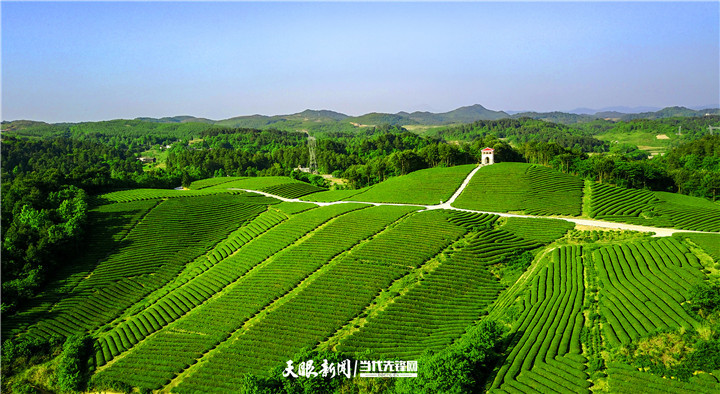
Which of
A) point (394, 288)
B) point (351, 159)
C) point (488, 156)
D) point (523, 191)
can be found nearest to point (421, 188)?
point (523, 191)

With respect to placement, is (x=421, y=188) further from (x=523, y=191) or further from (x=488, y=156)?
(x=488, y=156)

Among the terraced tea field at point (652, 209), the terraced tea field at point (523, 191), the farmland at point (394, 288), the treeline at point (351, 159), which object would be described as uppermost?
the treeline at point (351, 159)

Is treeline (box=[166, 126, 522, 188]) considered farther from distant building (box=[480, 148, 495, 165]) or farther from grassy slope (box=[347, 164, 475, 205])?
grassy slope (box=[347, 164, 475, 205])

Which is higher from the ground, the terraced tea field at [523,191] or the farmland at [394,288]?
the terraced tea field at [523,191]

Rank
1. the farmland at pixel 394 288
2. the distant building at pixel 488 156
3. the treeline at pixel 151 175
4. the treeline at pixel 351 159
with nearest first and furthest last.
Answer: the farmland at pixel 394 288 → the treeline at pixel 151 175 → the distant building at pixel 488 156 → the treeline at pixel 351 159

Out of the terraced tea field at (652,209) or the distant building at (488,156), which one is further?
the distant building at (488,156)

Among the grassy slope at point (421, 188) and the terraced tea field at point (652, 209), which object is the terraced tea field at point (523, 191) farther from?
the grassy slope at point (421, 188)

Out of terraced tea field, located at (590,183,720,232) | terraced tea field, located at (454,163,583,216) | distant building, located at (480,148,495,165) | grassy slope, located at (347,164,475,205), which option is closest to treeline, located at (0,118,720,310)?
terraced tea field, located at (590,183,720,232)

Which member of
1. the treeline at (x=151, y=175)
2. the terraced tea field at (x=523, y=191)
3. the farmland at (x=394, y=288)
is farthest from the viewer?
the terraced tea field at (x=523, y=191)

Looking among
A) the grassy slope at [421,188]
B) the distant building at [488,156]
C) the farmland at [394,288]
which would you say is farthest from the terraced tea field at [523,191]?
the distant building at [488,156]
